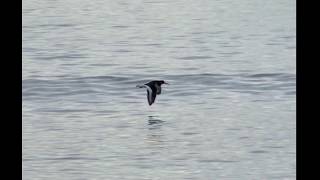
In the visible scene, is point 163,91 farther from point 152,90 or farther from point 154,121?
point 154,121

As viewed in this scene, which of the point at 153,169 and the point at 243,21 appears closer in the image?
the point at 153,169

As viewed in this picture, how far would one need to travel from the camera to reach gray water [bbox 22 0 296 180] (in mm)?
7469

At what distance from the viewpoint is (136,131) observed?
8.72 m

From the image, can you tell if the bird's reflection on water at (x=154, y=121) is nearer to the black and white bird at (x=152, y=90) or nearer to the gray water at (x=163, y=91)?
the gray water at (x=163, y=91)

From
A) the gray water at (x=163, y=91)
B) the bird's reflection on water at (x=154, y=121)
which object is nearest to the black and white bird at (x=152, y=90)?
the gray water at (x=163, y=91)

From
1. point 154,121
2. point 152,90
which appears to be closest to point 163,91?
point 152,90

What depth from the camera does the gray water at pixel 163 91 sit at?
7469 millimetres

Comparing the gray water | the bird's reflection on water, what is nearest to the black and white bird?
the gray water

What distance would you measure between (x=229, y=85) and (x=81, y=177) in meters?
4.57

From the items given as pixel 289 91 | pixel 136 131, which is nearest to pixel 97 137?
pixel 136 131

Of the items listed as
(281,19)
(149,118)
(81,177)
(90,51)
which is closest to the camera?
(81,177)

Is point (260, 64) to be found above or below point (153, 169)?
above

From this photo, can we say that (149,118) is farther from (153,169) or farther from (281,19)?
(281,19)

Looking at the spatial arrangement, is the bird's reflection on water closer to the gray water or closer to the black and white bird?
the gray water
